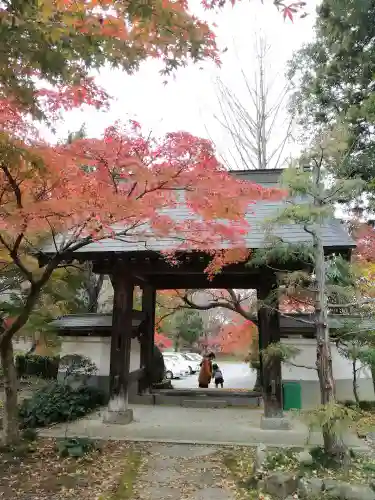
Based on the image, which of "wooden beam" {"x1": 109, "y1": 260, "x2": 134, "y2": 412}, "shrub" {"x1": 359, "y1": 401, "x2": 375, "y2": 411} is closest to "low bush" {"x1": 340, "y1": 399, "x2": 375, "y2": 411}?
"shrub" {"x1": 359, "y1": 401, "x2": 375, "y2": 411}

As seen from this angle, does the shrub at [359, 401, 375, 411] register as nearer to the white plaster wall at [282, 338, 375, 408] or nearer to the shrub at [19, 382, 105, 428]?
the white plaster wall at [282, 338, 375, 408]

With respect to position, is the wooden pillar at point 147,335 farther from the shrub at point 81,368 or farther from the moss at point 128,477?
the moss at point 128,477

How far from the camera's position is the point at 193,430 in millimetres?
7031

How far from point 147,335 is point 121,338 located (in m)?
3.00

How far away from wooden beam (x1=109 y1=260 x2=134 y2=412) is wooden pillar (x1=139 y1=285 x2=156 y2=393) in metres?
2.46

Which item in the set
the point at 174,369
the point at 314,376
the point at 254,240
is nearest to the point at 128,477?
the point at 254,240

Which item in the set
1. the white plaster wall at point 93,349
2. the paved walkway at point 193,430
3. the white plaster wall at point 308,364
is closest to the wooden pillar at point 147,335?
the white plaster wall at point 93,349

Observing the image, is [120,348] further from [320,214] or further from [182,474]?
[320,214]

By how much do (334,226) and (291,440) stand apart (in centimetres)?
405

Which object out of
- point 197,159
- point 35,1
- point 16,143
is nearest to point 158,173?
point 197,159

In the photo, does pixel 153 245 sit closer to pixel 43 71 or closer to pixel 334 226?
pixel 334 226

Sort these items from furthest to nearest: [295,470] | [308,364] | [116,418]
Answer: [308,364] < [116,418] < [295,470]

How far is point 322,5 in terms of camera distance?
8406 millimetres

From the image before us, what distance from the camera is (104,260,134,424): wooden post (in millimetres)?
7469
